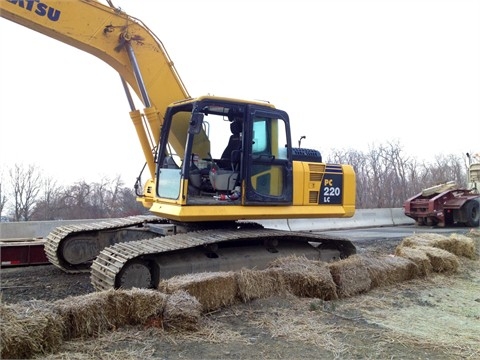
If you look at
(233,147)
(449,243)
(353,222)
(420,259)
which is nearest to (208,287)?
(233,147)

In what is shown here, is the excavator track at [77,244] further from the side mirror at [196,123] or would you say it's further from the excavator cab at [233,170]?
the side mirror at [196,123]

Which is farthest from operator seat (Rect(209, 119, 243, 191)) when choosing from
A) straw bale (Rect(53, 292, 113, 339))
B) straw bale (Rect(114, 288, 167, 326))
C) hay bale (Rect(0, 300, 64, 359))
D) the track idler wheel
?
hay bale (Rect(0, 300, 64, 359))

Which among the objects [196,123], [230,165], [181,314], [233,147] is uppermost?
[196,123]

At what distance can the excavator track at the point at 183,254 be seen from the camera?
5707 mm

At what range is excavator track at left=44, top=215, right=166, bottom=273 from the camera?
7.65 meters

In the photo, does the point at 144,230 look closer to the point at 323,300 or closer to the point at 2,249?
the point at 2,249

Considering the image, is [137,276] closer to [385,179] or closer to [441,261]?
[441,261]

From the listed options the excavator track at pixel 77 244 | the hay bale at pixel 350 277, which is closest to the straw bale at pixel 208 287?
the hay bale at pixel 350 277

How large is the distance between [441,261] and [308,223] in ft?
24.3

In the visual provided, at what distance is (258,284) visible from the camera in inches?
217

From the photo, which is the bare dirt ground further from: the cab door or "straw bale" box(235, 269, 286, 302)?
the cab door

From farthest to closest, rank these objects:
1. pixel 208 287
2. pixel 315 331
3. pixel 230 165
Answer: pixel 230 165, pixel 208 287, pixel 315 331

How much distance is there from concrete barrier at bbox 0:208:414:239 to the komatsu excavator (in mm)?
3374

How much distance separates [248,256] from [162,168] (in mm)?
1948
